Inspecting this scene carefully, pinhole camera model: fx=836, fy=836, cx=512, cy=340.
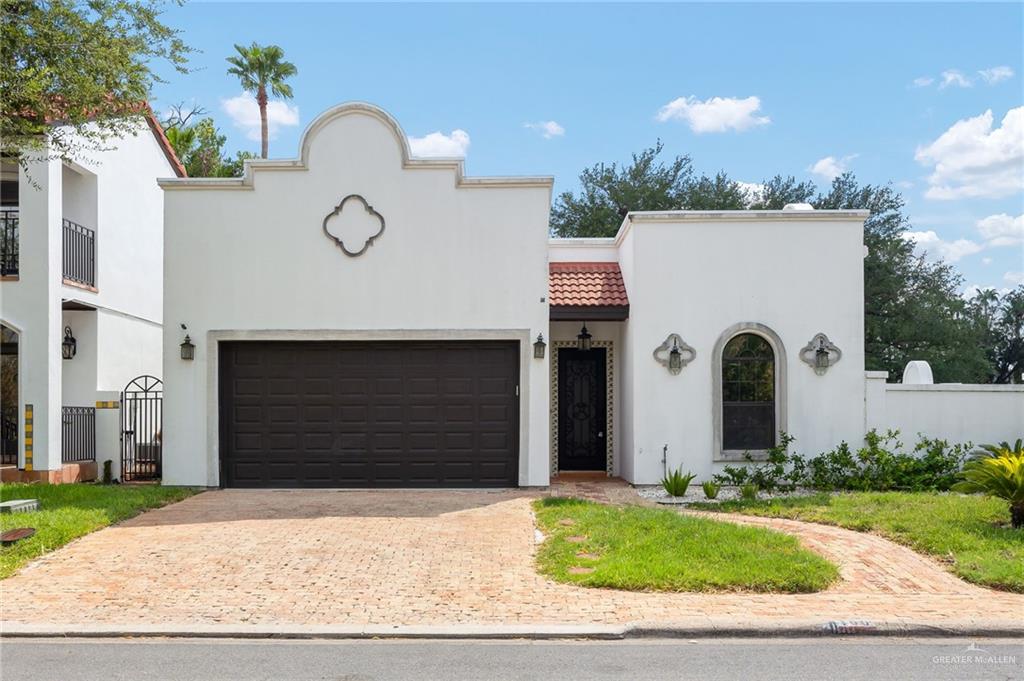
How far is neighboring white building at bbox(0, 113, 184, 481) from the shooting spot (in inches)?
566

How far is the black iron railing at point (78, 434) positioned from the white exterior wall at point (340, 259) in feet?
7.08

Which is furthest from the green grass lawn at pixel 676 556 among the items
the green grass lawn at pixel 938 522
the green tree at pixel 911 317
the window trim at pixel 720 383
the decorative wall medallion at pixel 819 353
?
the green tree at pixel 911 317

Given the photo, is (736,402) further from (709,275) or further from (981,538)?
(981,538)

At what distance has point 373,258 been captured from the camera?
13.8 m

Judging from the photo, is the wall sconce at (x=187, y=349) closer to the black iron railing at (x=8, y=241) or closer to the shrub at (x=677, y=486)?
the black iron railing at (x=8, y=241)

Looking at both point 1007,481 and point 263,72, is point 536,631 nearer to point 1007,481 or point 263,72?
point 1007,481

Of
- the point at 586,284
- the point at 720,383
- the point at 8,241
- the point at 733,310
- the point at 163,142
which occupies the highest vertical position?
the point at 163,142

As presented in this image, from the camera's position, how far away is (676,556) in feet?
27.4

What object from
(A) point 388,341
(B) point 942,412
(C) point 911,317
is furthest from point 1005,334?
(A) point 388,341

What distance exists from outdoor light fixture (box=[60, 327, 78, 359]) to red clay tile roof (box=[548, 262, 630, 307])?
9317mm

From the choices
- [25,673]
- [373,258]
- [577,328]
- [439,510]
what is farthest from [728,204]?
[25,673]

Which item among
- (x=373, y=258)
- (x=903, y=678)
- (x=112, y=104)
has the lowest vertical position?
(x=903, y=678)

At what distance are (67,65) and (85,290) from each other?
592 centimetres

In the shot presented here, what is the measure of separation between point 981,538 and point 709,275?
250 inches
